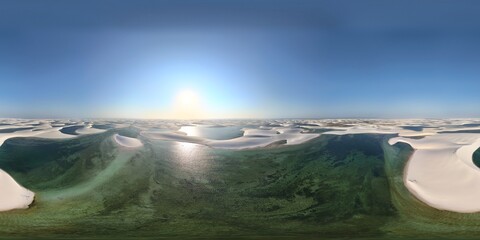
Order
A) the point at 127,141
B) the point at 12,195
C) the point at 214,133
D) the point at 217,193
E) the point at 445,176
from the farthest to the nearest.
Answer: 1. the point at 214,133
2. the point at 127,141
3. the point at 445,176
4. the point at 217,193
5. the point at 12,195

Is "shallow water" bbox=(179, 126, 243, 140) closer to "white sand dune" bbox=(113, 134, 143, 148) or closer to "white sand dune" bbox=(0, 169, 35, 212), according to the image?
"white sand dune" bbox=(113, 134, 143, 148)

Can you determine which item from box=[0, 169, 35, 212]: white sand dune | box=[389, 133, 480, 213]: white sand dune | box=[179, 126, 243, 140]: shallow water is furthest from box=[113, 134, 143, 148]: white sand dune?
box=[389, 133, 480, 213]: white sand dune

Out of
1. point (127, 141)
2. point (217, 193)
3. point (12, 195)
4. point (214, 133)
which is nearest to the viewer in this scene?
point (12, 195)

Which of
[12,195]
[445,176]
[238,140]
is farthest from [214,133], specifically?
[445,176]

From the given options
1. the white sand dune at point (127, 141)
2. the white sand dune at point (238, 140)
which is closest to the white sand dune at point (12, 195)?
the white sand dune at point (127, 141)

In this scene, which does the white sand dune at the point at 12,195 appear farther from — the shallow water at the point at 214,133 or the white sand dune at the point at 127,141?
the shallow water at the point at 214,133

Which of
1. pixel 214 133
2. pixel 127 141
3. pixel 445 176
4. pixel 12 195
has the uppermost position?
pixel 214 133

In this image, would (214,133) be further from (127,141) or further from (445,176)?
(445,176)
